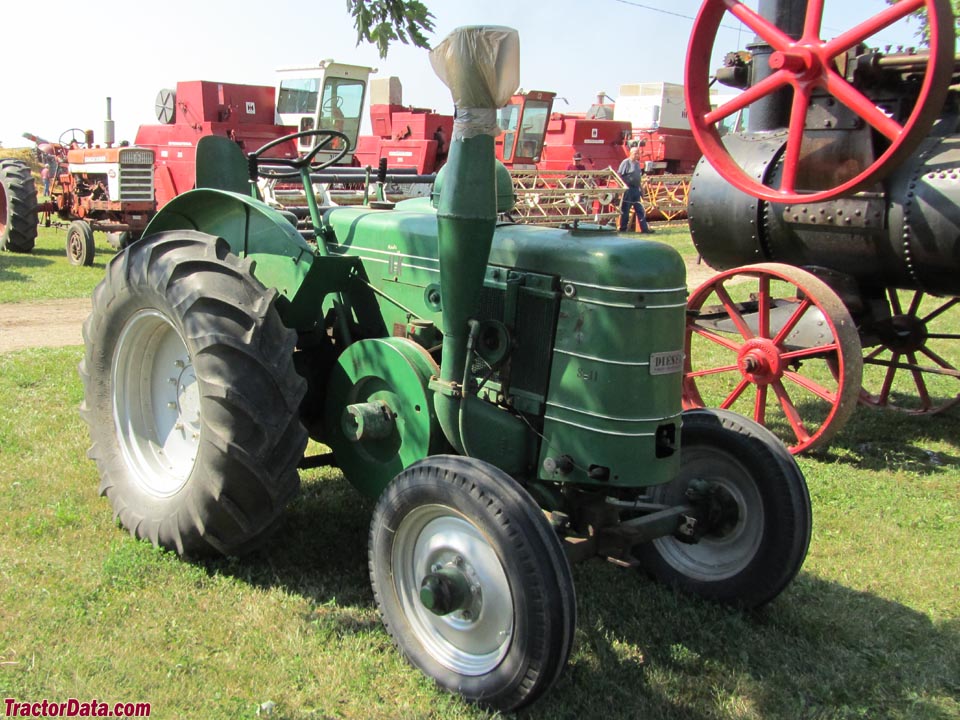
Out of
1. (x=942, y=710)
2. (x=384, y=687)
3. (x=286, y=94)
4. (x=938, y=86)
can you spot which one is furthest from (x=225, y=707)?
(x=286, y=94)

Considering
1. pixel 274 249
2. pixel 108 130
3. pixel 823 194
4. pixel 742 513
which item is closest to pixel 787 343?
pixel 823 194

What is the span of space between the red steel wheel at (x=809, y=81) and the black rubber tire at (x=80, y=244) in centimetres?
924

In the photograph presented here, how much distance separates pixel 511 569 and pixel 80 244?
35.9 feet

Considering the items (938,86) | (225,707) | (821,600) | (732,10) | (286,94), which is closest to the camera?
(225,707)

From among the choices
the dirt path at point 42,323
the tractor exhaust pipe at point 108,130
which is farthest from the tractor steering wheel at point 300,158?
the tractor exhaust pipe at point 108,130

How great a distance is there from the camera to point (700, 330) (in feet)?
18.5

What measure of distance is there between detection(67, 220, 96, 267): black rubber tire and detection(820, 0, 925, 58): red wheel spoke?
10035mm

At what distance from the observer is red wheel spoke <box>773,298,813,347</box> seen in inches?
195

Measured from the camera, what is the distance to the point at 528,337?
3.00 m

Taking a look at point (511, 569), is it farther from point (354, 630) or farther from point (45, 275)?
point (45, 275)

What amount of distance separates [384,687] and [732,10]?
3708mm

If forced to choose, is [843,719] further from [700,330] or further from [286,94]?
[286,94]

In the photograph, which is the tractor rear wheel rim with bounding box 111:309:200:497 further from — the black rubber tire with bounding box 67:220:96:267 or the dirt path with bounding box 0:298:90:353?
the black rubber tire with bounding box 67:220:96:267

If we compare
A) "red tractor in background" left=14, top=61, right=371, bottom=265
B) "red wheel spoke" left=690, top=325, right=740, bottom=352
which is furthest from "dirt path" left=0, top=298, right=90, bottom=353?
"red wheel spoke" left=690, top=325, right=740, bottom=352
